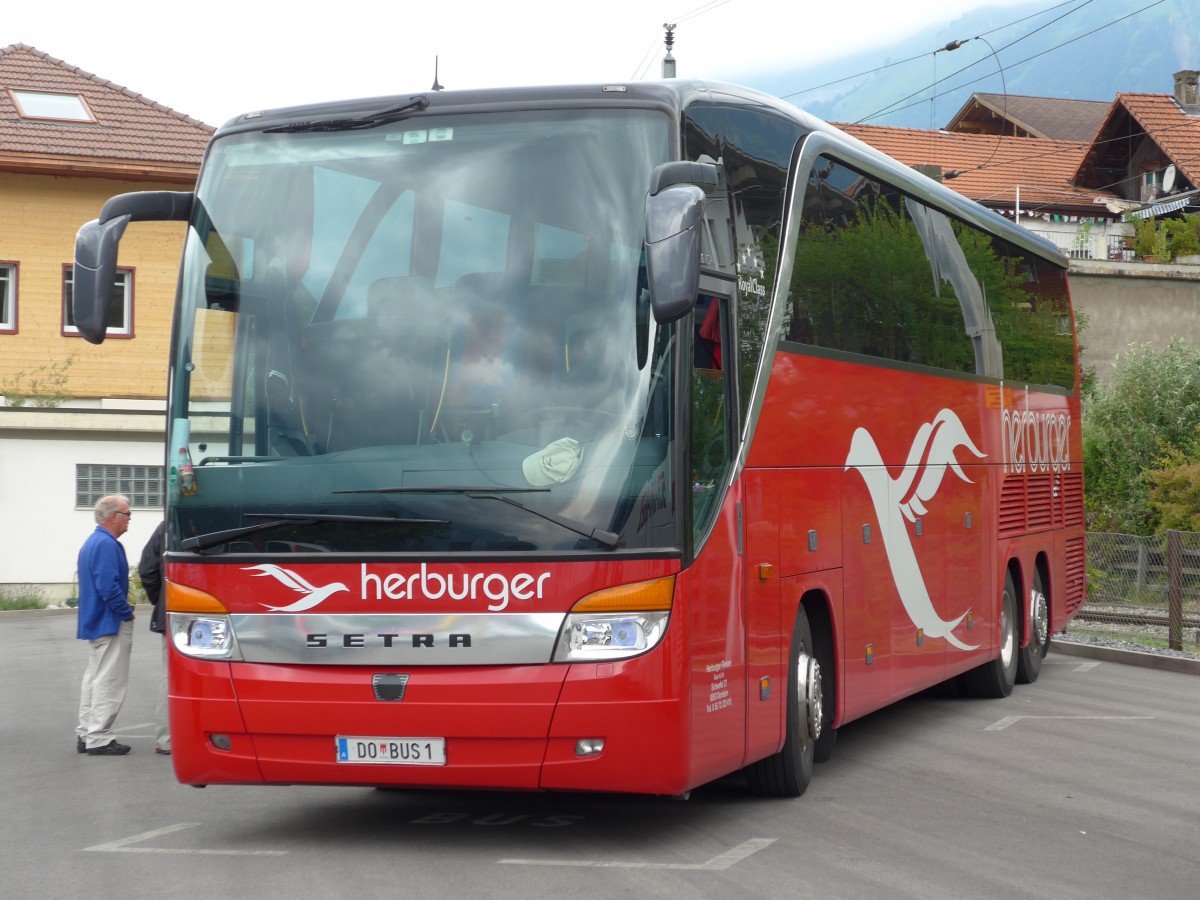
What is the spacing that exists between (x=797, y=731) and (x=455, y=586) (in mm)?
2600

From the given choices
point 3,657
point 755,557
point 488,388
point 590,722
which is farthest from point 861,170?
point 3,657

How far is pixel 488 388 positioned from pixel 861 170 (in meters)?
4.15

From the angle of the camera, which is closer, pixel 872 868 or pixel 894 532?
pixel 872 868

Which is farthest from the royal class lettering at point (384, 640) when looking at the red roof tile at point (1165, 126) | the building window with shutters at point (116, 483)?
the red roof tile at point (1165, 126)

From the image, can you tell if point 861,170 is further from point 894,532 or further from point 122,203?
point 122,203

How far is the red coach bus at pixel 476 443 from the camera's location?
7.45m

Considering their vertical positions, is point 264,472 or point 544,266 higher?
point 544,266

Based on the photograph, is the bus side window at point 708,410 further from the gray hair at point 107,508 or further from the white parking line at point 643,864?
the gray hair at point 107,508

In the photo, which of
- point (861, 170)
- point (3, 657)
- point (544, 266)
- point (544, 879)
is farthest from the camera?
point (3, 657)

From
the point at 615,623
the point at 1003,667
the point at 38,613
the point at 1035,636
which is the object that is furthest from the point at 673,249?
the point at 38,613

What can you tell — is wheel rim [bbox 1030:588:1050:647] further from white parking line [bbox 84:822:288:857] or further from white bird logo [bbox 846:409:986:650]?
white parking line [bbox 84:822:288:857]

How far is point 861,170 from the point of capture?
35.6 feet

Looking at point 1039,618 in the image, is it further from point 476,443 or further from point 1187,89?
point 1187,89

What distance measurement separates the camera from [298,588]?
768cm
